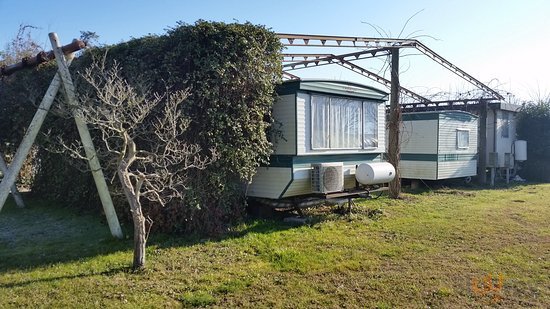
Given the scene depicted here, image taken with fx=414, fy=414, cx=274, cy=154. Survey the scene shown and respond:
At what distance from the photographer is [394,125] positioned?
34.3 feet

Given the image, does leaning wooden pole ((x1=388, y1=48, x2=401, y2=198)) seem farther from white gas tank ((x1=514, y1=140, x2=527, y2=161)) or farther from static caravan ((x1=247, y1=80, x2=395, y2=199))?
white gas tank ((x1=514, y1=140, x2=527, y2=161))

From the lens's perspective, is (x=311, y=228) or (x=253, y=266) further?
(x=311, y=228)

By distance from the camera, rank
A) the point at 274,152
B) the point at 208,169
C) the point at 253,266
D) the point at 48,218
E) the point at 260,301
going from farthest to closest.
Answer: the point at 48,218, the point at 274,152, the point at 208,169, the point at 253,266, the point at 260,301

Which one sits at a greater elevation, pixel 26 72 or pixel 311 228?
pixel 26 72

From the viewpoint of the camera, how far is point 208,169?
6309 mm

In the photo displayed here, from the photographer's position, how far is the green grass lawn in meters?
4.25


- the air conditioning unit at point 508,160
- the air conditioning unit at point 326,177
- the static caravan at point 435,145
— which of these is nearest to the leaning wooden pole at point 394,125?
the static caravan at point 435,145

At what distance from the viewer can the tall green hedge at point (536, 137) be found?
17.2m

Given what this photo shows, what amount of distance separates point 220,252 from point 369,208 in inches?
164

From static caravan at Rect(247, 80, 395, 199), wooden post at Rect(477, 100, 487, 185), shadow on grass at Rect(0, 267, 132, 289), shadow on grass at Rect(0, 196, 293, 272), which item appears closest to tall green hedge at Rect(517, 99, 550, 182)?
wooden post at Rect(477, 100, 487, 185)

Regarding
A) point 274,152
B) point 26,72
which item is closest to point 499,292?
point 274,152

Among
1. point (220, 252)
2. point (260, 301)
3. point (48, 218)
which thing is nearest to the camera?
point (260, 301)

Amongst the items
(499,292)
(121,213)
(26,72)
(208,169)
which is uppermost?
(26,72)

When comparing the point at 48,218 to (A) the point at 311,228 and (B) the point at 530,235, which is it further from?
(B) the point at 530,235
